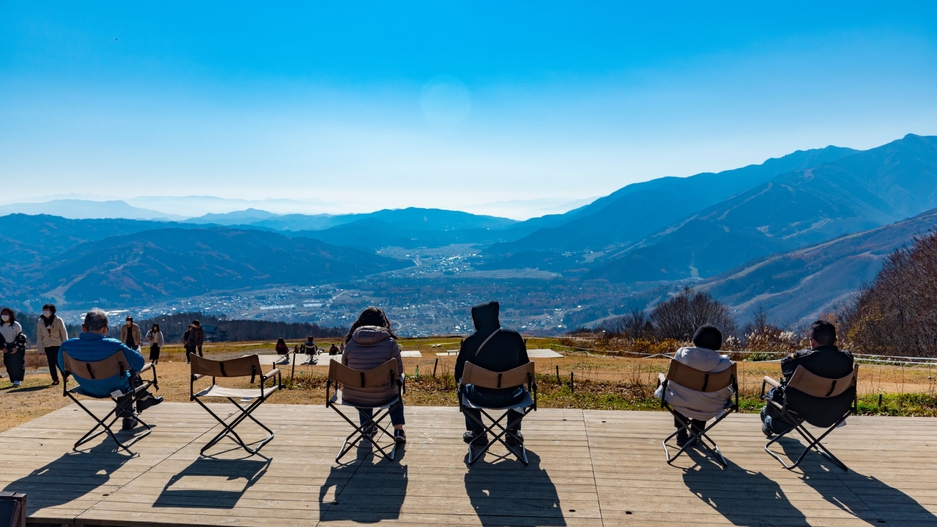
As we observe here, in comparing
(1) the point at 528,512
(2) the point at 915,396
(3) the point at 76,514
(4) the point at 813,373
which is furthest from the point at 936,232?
(3) the point at 76,514

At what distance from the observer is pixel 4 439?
658 centimetres

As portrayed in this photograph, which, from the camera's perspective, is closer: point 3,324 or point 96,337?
point 96,337

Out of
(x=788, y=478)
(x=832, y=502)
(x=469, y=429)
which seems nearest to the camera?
(x=832, y=502)

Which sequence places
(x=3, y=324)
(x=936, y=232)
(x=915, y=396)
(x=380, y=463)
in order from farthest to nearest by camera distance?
(x=936, y=232), (x=3, y=324), (x=915, y=396), (x=380, y=463)

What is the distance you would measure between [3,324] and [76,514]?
9.22 m

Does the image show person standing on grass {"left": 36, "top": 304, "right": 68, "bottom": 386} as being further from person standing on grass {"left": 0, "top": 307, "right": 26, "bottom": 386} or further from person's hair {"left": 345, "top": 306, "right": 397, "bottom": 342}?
person's hair {"left": 345, "top": 306, "right": 397, "bottom": 342}

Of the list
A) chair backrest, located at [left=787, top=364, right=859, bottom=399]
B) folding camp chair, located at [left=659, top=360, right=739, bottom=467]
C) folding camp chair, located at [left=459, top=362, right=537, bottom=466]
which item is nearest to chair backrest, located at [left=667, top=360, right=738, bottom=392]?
folding camp chair, located at [left=659, top=360, right=739, bottom=467]

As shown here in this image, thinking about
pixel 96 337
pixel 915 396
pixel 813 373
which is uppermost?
pixel 96 337

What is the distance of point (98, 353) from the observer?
6.12m

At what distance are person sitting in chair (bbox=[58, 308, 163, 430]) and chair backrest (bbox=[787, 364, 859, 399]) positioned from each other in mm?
7013

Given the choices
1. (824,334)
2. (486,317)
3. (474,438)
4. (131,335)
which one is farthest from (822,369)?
(131,335)

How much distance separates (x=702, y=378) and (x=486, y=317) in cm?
233

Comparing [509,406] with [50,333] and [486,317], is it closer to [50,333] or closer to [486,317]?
[486,317]

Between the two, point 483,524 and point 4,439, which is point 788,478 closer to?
point 483,524
